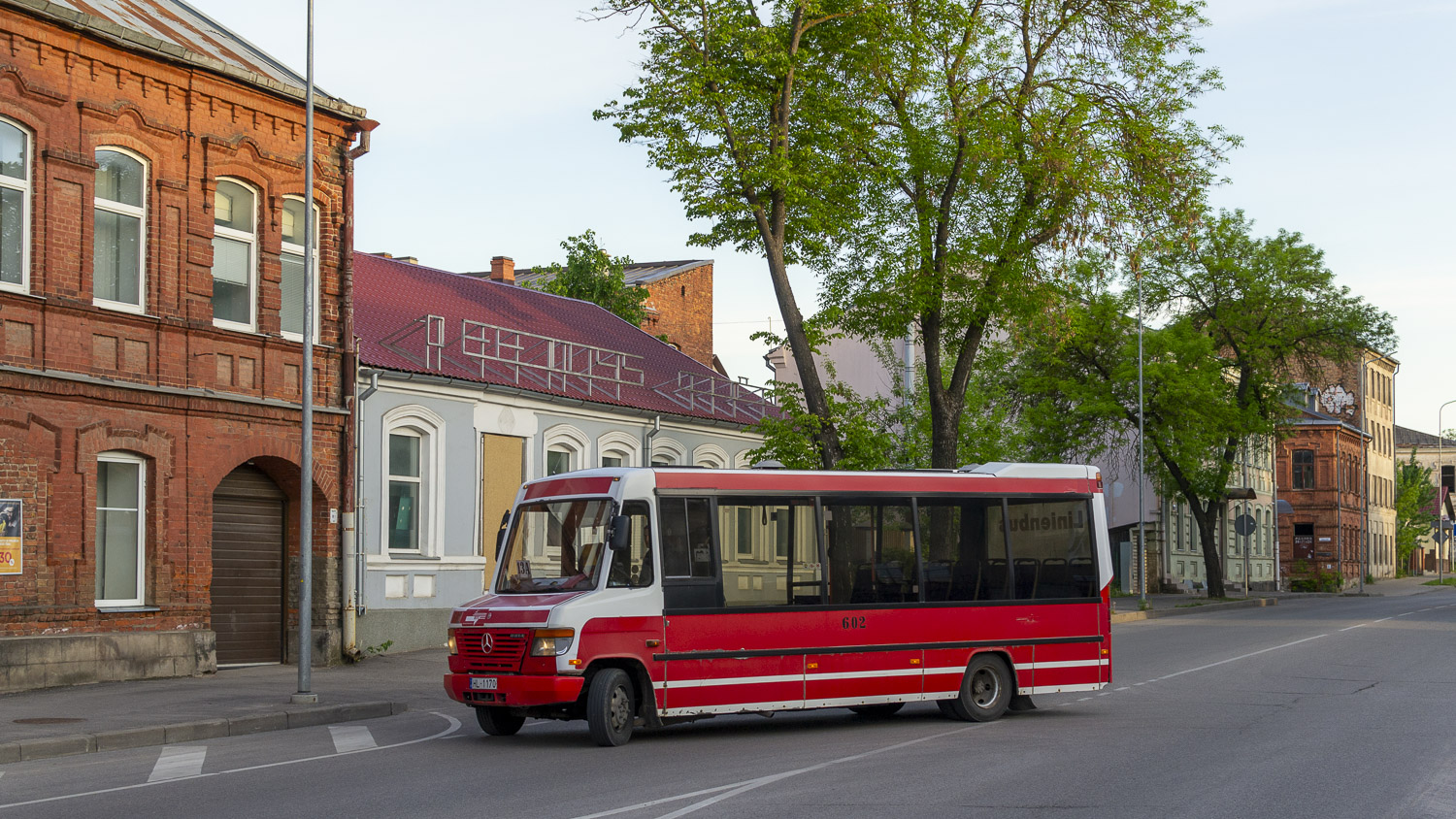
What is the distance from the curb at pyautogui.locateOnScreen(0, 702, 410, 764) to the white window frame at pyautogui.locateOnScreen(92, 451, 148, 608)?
5.42m

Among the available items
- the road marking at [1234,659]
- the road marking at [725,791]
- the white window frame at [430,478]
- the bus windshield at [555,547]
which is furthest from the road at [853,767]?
the white window frame at [430,478]


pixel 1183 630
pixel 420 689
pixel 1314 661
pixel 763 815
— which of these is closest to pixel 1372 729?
pixel 763 815

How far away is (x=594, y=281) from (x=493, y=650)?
121 feet

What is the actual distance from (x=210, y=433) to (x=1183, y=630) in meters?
22.5

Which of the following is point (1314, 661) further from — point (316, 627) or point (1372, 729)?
point (316, 627)

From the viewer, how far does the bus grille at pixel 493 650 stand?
549 inches

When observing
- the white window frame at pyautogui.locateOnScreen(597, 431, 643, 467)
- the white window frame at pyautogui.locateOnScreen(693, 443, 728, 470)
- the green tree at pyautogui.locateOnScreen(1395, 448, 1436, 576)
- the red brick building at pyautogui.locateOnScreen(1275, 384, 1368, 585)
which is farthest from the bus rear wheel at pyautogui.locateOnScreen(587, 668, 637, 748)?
the green tree at pyautogui.locateOnScreen(1395, 448, 1436, 576)

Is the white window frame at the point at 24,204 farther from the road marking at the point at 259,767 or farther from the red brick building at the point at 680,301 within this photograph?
the red brick building at the point at 680,301

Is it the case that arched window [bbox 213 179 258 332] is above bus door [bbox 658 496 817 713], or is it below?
above

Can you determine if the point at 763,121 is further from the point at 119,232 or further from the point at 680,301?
the point at 680,301

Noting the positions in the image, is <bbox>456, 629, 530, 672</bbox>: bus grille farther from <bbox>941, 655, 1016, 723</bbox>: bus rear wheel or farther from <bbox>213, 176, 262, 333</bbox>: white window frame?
<bbox>213, 176, 262, 333</bbox>: white window frame

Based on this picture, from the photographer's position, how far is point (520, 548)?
601 inches

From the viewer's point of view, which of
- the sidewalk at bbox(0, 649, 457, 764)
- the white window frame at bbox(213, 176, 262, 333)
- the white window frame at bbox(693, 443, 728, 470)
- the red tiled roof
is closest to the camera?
the sidewalk at bbox(0, 649, 457, 764)

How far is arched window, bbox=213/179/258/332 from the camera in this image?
22594mm
